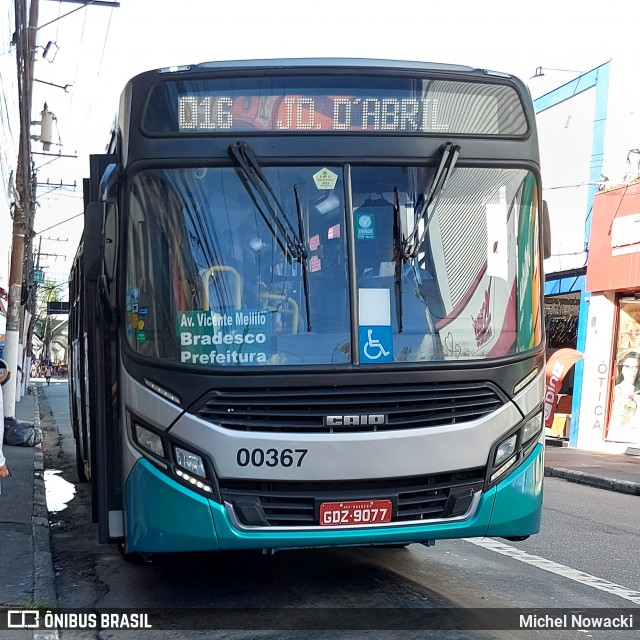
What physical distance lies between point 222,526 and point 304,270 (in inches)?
59.8

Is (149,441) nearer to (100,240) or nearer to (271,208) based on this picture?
(100,240)

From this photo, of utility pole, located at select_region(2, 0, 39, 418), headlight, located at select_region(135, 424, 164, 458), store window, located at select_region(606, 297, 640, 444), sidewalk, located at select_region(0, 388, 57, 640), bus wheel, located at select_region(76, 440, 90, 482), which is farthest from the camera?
store window, located at select_region(606, 297, 640, 444)

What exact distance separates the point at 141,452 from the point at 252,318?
1.00 m

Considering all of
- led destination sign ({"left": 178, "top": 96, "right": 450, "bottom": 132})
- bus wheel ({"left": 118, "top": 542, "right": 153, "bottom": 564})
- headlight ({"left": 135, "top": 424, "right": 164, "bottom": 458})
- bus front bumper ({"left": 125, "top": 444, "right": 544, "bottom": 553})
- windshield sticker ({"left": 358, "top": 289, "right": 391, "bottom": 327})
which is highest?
led destination sign ({"left": 178, "top": 96, "right": 450, "bottom": 132})

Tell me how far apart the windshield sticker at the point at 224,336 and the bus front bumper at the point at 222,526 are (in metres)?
0.71

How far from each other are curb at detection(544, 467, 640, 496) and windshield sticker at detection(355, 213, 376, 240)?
9702 mm

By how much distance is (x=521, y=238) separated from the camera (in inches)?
227

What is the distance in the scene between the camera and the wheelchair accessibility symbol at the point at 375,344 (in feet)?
17.4

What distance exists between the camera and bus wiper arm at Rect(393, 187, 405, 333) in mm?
5418

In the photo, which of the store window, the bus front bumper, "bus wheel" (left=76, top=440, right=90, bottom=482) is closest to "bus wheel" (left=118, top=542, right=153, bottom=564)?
the bus front bumper

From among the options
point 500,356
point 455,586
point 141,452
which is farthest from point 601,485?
point 141,452

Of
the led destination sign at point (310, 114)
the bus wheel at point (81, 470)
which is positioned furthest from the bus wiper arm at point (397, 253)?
the bus wheel at point (81, 470)

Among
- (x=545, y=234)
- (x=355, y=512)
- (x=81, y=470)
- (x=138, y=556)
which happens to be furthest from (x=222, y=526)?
(x=81, y=470)

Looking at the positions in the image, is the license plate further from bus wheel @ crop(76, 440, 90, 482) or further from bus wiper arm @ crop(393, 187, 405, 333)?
bus wheel @ crop(76, 440, 90, 482)
